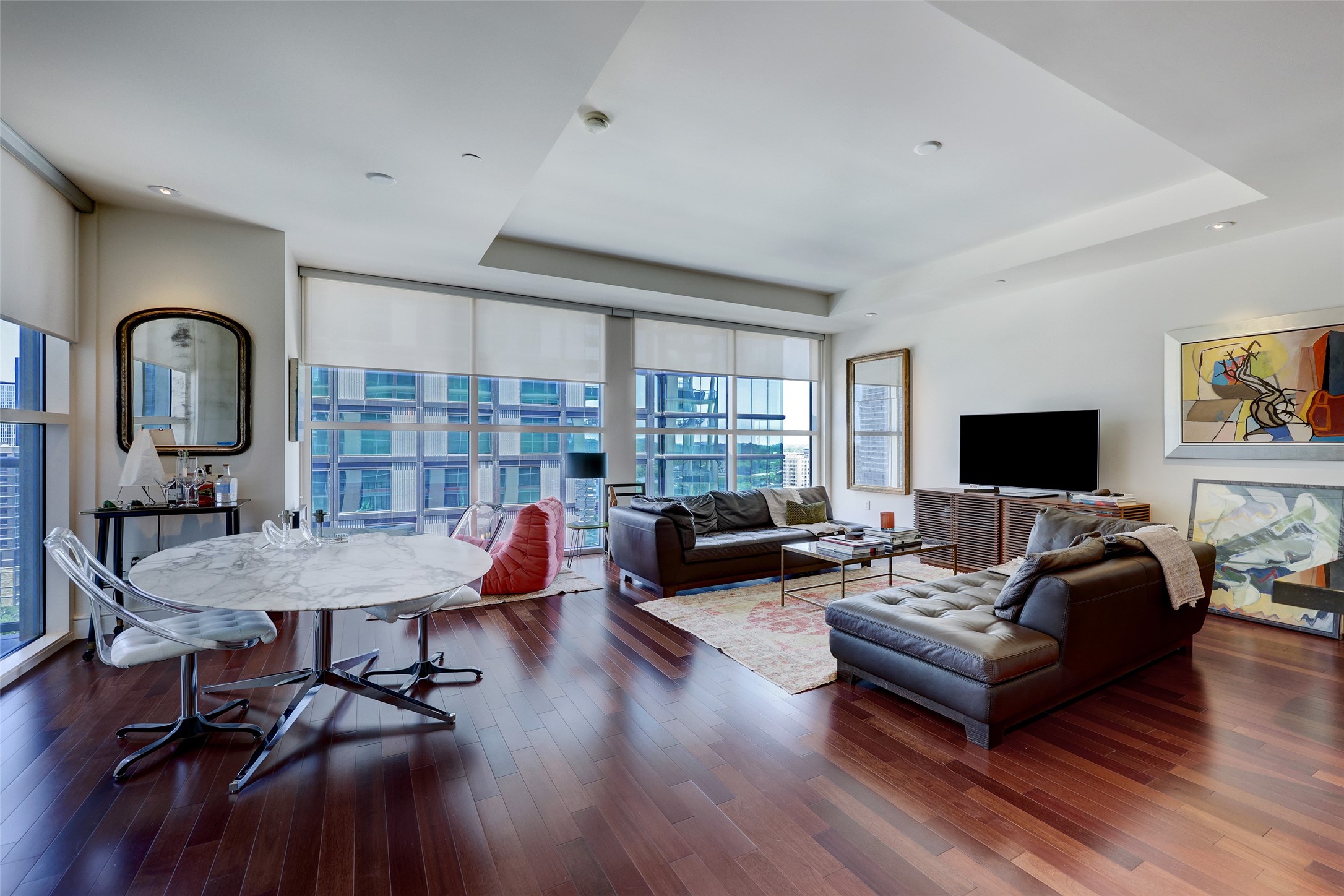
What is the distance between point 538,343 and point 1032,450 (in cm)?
465

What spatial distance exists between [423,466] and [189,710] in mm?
3416

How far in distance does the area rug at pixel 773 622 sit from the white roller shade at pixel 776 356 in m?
2.89

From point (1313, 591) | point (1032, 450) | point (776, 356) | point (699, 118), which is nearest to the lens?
point (1313, 591)

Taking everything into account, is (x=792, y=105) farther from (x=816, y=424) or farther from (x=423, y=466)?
(x=816, y=424)

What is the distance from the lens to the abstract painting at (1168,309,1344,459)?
149 inches

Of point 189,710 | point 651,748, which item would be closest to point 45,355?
point 189,710

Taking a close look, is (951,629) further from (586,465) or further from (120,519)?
(120,519)

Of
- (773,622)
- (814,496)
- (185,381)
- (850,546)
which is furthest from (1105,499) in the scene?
(185,381)

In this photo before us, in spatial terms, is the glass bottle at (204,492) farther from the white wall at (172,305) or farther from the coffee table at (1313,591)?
the coffee table at (1313,591)

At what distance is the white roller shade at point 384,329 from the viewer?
201 inches

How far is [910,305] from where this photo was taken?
6.14m

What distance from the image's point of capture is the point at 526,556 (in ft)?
15.1

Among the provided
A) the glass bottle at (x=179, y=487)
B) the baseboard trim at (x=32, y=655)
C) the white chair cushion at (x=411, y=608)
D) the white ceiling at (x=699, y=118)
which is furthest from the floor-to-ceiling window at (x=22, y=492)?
the white chair cushion at (x=411, y=608)

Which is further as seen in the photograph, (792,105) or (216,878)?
(792,105)
